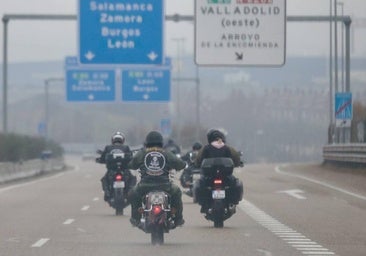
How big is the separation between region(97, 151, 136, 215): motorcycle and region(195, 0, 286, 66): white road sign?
29.3ft

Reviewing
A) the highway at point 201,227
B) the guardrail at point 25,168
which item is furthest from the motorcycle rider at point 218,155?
the guardrail at point 25,168

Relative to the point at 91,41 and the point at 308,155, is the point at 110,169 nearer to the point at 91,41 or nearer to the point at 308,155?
the point at 91,41

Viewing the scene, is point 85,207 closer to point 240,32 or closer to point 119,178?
point 119,178

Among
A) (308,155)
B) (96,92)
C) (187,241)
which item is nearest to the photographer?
(187,241)

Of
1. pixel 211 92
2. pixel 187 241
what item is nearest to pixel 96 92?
pixel 187 241

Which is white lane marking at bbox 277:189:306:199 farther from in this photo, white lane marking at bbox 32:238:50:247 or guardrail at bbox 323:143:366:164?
white lane marking at bbox 32:238:50:247

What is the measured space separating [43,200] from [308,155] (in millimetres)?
73552

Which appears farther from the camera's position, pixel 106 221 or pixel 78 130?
pixel 78 130

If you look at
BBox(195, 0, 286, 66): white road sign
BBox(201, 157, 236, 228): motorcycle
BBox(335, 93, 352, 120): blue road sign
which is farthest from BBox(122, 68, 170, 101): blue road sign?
BBox(201, 157, 236, 228): motorcycle

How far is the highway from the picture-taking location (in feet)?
56.4

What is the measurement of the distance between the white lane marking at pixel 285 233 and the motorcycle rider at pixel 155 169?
1815mm

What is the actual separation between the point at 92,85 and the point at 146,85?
262 cm

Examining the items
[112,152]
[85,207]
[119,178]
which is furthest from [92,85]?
[119,178]

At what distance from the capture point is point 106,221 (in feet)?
77.1
